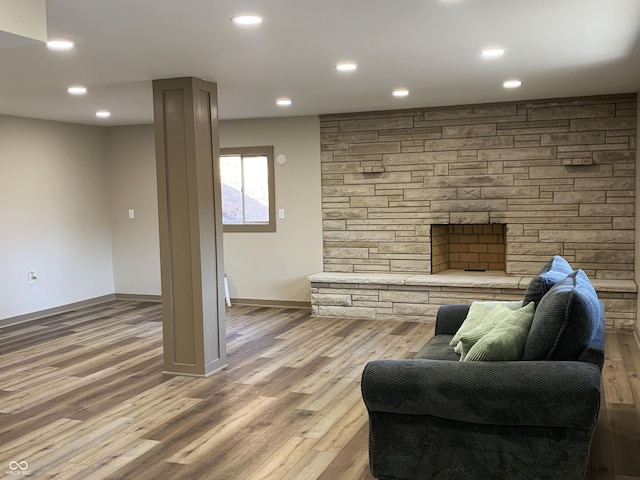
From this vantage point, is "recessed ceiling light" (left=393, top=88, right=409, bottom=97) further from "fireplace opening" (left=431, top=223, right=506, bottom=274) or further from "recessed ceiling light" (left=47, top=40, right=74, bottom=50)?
"recessed ceiling light" (left=47, top=40, right=74, bottom=50)

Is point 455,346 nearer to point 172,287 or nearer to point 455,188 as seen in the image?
point 172,287

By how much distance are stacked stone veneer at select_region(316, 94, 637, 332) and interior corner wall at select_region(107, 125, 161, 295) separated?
7.67 ft

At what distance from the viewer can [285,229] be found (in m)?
7.71

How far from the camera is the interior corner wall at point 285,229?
7.54 m

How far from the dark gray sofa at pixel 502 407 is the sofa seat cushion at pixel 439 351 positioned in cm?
64

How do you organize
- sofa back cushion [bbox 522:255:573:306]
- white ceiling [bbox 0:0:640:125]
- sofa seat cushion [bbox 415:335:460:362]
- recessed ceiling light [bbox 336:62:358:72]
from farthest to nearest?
recessed ceiling light [bbox 336:62:358:72] → sofa seat cushion [bbox 415:335:460:362] → sofa back cushion [bbox 522:255:573:306] → white ceiling [bbox 0:0:640:125]

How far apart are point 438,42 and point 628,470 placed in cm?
250

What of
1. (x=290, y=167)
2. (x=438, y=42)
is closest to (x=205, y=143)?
(x=438, y=42)

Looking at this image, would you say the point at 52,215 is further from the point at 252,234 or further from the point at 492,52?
the point at 492,52

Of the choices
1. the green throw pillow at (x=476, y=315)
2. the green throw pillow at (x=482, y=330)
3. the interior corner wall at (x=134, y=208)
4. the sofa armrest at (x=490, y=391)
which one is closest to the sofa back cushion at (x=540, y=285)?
the green throw pillow at (x=482, y=330)

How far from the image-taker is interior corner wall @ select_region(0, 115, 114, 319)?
6.98 m

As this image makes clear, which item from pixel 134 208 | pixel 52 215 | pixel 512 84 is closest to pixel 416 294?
pixel 512 84

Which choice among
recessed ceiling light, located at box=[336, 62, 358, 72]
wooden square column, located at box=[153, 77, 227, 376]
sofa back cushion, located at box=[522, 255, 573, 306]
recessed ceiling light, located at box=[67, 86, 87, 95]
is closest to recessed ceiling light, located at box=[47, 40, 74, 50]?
wooden square column, located at box=[153, 77, 227, 376]

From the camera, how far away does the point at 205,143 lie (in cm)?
480
